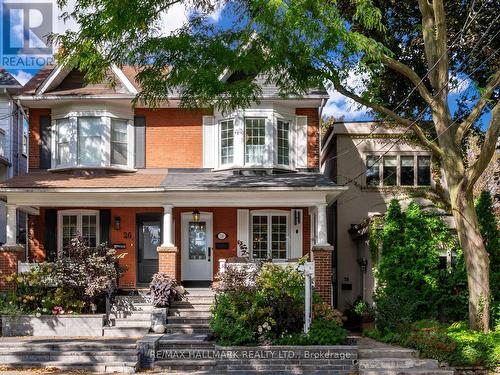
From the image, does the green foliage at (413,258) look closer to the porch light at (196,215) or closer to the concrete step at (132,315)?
the porch light at (196,215)

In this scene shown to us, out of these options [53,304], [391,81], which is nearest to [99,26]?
[53,304]

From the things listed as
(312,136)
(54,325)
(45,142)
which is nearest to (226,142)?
(312,136)

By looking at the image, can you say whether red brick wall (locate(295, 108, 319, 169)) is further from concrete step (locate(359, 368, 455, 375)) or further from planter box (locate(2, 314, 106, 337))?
concrete step (locate(359, 368, 455, 375))

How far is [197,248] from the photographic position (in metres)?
20.0

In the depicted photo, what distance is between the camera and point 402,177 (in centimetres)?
2248

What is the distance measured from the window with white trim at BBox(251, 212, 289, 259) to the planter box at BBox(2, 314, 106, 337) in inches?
229

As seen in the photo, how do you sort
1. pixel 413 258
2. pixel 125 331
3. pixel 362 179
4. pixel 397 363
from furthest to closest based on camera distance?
pixel 362 179 < pixel 413 258 < pixel 125 331 < pixel 397 363

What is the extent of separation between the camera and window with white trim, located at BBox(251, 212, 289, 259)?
1989cm

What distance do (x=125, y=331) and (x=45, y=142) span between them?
24.9ft

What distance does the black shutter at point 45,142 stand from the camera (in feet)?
66.2

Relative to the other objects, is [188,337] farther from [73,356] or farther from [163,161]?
[163,161]

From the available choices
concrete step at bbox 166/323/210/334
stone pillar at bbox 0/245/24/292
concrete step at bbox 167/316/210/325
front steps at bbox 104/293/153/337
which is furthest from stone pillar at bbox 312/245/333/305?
stone pillar at bbox 0/245/24/292

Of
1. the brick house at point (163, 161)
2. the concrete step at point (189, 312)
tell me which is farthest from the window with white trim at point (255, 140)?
the concrete step at point (189, 312)

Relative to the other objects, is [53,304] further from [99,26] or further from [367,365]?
[367,365]
